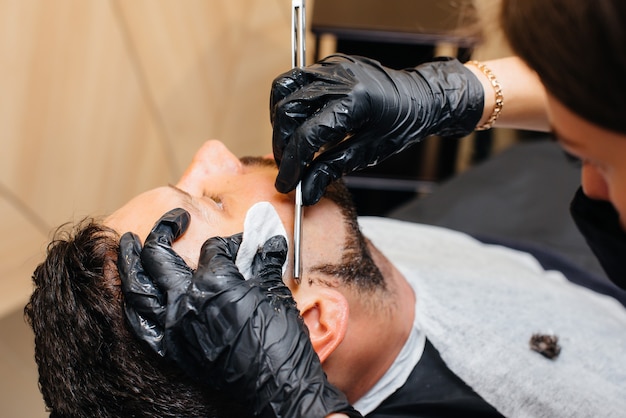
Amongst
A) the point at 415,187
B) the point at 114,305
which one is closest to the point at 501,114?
the point at 114,305

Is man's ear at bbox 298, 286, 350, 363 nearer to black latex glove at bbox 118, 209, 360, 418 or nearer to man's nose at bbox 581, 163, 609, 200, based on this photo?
black latex glove at bbox 118, 209, 360, 418

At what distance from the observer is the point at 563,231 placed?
198 cm

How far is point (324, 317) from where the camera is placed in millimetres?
1192

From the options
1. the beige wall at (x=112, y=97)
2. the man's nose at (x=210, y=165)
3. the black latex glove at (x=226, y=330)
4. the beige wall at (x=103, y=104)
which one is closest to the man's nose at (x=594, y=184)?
the black latex glove at (x=226, y=330)

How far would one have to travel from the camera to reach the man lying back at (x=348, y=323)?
111cm

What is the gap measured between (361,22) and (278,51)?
A: 969 mm

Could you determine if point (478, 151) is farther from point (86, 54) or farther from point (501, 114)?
point (86, 54)

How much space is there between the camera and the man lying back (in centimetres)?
111

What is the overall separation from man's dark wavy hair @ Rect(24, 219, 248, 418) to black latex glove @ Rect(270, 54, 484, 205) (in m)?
0.36

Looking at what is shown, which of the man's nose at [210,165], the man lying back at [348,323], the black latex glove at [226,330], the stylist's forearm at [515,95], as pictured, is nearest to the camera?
the black latex glove at [226,330]

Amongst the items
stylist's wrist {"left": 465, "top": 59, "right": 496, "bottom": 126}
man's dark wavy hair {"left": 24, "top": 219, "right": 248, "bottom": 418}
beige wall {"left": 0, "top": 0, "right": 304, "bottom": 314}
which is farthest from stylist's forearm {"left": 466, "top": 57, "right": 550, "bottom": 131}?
beige wall {"left": 0, "top": 0, "right": 304, "bottom": 314}

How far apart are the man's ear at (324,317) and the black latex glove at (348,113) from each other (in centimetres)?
18

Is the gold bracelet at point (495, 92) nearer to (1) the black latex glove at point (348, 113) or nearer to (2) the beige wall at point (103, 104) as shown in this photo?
(1) the black latex glove at point (348, 113)

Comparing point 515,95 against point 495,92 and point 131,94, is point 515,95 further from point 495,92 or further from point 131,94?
point 131,94
